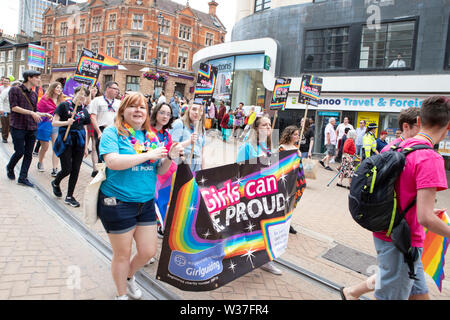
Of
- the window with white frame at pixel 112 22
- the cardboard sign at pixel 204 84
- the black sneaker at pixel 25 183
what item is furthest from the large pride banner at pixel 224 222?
the window with white frame at pixel 112 22

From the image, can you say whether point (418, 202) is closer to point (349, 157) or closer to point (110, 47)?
point (349, 157)

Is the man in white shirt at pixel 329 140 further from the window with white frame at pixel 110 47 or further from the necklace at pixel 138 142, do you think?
the window with white frame at pixel 110 47

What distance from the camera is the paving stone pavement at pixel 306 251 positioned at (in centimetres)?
339

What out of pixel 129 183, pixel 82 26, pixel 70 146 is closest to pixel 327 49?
pixel 70 146

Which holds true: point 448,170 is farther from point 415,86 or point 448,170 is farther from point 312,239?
point 312,239

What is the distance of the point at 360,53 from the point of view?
650 inches

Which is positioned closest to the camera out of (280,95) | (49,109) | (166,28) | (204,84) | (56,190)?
(204,84)

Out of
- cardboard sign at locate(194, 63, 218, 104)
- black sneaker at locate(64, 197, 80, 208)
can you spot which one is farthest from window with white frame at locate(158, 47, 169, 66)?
cardboard sign at locate(194, 63, 218, 104)

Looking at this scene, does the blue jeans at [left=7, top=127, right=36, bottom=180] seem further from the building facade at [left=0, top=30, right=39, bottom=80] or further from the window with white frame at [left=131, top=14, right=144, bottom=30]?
the building facade at [left=0, top=30, right=39, bottom=80]

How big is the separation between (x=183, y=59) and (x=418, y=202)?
50.8m

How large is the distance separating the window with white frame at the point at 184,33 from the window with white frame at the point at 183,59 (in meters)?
2.34

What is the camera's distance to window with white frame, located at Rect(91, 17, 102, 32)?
50.0m

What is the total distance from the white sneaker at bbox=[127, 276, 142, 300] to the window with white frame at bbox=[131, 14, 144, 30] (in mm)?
49633
